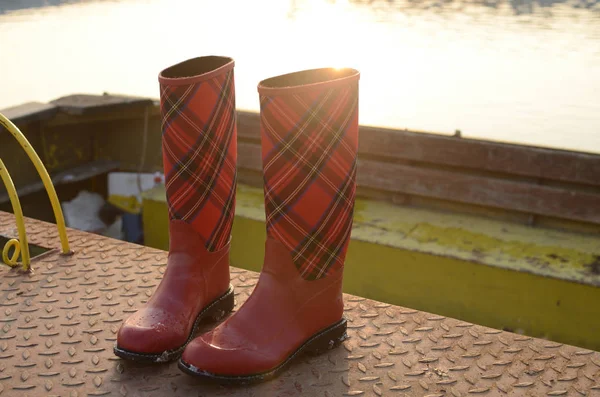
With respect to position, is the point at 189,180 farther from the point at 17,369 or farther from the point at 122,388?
the point at 17,369

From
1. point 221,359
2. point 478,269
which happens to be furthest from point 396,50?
point 221,359

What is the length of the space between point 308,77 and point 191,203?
50cm

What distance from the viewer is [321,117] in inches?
61.3

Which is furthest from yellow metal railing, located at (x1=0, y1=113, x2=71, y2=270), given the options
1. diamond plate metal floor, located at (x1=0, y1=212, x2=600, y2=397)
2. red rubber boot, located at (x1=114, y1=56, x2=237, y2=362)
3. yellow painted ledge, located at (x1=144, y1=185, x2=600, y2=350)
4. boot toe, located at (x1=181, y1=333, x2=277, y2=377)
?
yellow painted ledge, located at (x1=144, y1=185, x2=600, y2=350)

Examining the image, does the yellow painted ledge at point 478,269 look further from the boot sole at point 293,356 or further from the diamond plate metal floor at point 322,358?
the boot sole at point 293,356

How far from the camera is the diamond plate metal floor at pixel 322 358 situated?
1.63 metres

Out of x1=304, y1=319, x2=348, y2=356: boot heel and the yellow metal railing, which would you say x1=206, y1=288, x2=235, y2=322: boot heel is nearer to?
x1=304, y1=319, x2=348, y2=356: boot heel

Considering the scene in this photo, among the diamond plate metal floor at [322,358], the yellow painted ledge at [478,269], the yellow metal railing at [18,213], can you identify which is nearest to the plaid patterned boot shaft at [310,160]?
the diamond plate metal floor at [322,358]

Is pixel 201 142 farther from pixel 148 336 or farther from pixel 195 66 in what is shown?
pixel 148 336

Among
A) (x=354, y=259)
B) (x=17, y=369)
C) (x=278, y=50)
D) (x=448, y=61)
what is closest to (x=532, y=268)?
(x=354, y=259)

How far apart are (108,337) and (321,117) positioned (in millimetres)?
971

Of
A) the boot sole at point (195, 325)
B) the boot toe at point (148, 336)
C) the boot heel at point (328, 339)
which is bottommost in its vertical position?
the boot heel at point (328, 339)

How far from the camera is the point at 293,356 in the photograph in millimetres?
1674

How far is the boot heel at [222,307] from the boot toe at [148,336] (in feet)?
0.75
